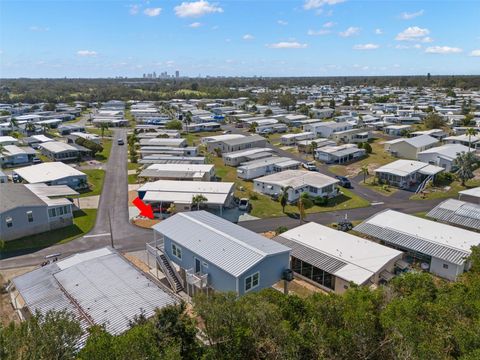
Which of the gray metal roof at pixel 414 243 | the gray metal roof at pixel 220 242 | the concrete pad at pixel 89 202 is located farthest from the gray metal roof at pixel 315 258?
the concrete pad at pixel 89 202

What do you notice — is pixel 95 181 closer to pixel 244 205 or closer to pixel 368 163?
pixel 244 205

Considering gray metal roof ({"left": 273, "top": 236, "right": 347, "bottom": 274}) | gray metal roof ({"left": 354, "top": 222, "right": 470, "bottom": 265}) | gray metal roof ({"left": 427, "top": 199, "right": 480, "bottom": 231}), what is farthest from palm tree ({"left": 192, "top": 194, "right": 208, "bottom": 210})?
gray metal roof ({"left": 427, "top": 199, "right": 480, "bottom": 231})

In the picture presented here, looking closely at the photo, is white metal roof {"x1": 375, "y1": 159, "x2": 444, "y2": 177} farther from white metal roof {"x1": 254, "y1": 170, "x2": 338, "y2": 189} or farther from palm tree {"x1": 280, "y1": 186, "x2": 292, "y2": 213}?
palm tree {"x1": 280, "y1": 186, "x2": 292, "y2": 213}

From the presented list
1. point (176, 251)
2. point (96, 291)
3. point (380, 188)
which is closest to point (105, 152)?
point (380, 188)

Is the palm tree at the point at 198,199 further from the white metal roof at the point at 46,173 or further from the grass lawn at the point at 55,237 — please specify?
the white metal roof at the point at 46,173

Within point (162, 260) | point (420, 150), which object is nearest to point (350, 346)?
point (162, 260)

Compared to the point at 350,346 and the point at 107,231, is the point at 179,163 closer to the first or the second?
the point at 107,231

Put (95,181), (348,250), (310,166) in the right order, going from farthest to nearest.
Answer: (310,166)
(95,181)
(348,250)

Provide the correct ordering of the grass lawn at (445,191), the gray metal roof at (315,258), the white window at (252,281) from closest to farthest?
the white window at (252,281)
the gray metal roof at (315,258)
the grass lawn at (445,191)
